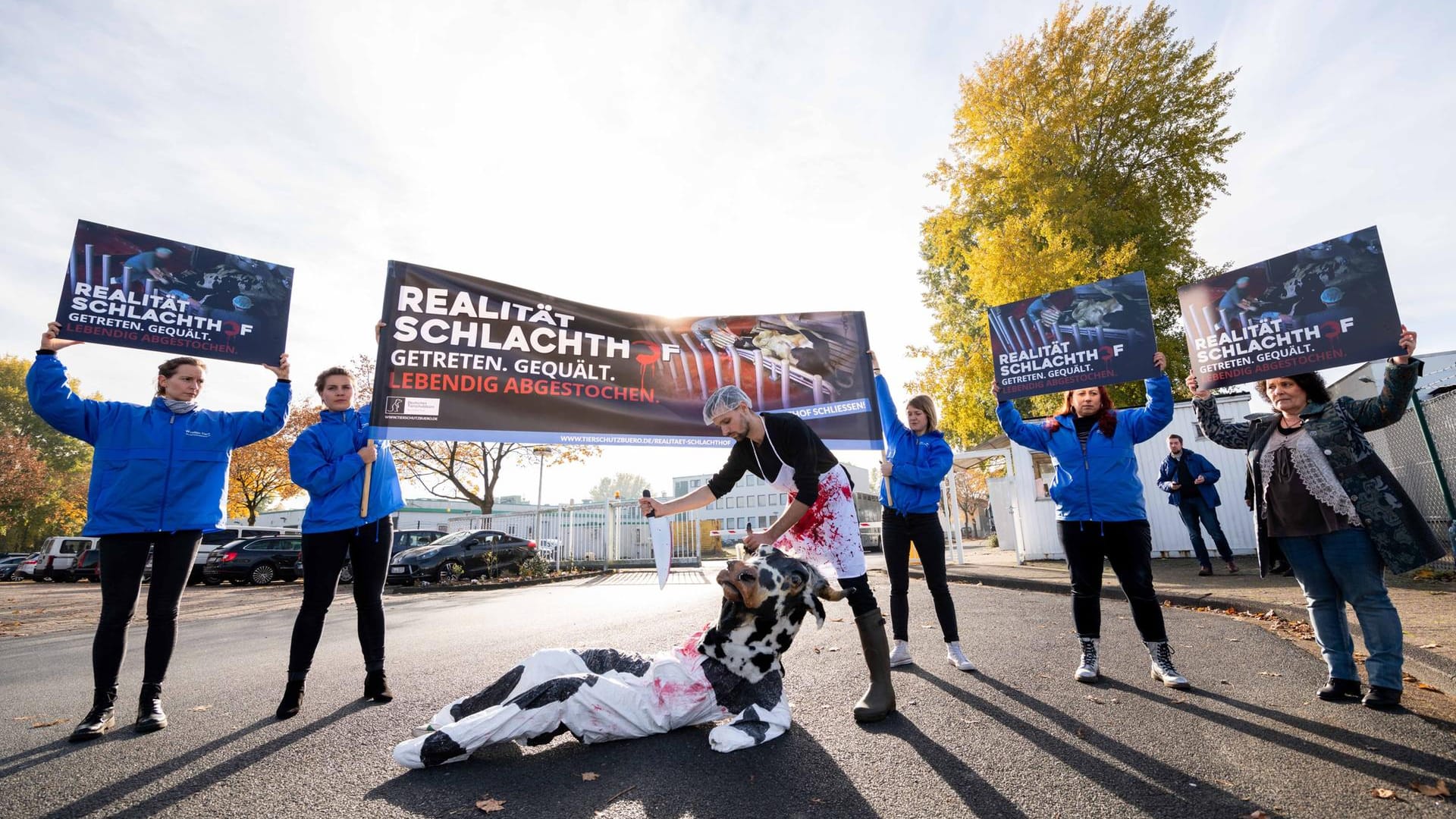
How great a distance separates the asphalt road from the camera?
2.38 metres

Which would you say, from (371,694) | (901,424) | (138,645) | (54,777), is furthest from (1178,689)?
(138,645)

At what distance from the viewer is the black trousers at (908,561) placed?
187 inches

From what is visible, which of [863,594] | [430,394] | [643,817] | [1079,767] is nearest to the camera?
[643,817]

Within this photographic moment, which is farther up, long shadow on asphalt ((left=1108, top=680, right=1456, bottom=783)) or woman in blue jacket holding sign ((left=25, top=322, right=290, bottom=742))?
woman in blue jacket holding sign ((left=25, top=322, right=290, bottom=742))

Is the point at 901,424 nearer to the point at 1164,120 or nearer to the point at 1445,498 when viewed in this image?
the point at 1445,498

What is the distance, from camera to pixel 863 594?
352 centimetres

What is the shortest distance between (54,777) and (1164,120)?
2077cm

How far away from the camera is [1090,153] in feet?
53.3

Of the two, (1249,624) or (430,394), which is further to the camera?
(1249,624)

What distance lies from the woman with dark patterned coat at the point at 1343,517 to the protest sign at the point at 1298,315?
399 mm

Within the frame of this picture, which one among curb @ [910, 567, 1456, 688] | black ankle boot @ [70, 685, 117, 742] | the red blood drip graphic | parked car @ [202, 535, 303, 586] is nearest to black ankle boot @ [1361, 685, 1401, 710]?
curb @ [910, 567, 1456, 688]

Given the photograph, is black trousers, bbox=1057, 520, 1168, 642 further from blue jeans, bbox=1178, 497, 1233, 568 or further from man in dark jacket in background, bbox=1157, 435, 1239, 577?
blue jeans, bbox=1178, 497, 1233, 568

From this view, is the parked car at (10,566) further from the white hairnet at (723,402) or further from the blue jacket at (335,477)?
the white hairnet at (723,402)

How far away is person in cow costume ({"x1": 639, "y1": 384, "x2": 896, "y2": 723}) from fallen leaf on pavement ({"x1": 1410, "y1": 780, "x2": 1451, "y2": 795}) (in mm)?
1982
